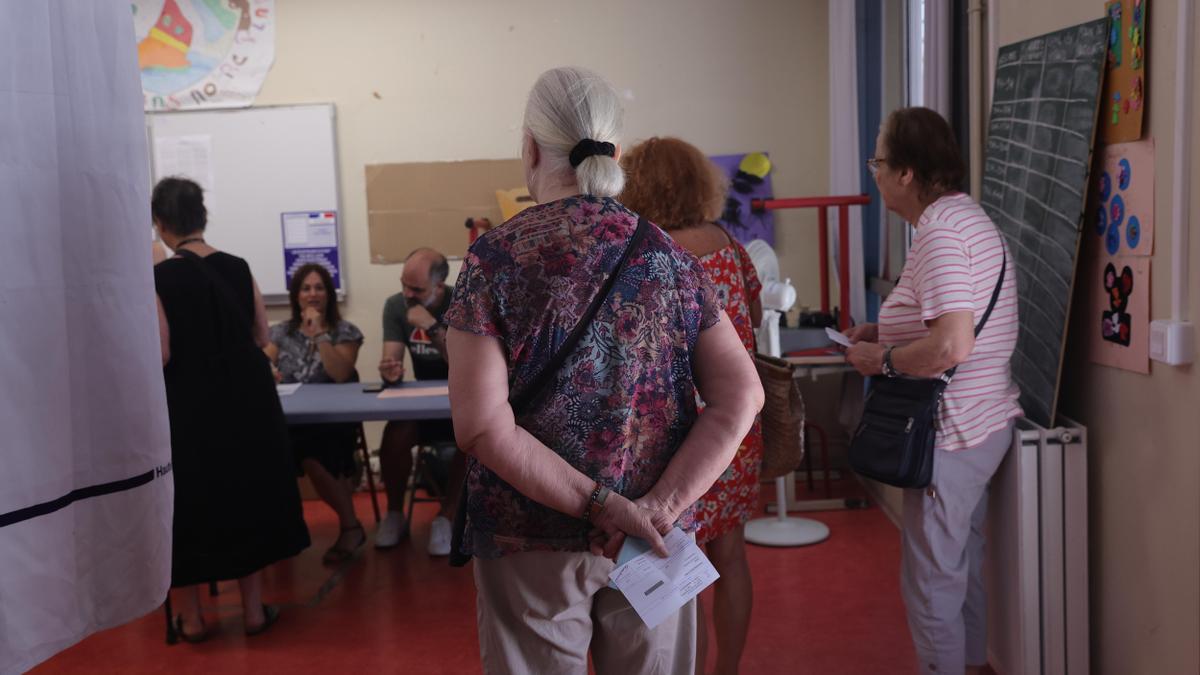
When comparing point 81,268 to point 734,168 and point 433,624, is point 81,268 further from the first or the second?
point 734,168

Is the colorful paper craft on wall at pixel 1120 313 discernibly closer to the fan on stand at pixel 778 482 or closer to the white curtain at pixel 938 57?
the white curtain at pixel 938 57

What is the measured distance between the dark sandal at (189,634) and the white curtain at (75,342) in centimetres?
254

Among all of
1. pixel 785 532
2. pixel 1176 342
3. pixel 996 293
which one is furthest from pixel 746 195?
pixel 1176 342

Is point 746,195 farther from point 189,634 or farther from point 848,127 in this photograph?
point 189,634

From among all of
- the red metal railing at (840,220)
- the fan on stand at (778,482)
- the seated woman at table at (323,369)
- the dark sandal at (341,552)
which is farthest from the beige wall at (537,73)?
the dark sandal at (341,552)

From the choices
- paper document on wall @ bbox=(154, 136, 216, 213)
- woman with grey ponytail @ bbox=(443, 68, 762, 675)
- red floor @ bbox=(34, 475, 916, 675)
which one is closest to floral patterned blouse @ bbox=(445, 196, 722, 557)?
woman with grey ponytail @ bbox=(443, 68, 762, 675)

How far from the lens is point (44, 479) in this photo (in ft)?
2.88

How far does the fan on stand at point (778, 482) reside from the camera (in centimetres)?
383

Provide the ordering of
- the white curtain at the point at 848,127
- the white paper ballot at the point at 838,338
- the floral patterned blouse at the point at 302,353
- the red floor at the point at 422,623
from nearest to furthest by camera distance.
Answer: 1. the white paper ballot at the point at 838,338
2. the red floor at the point at 422,623
3. the floral patterned blouse at the point at 302,353
4. the white curtain at the point at 848,127

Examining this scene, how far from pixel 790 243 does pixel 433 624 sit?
9.39ft

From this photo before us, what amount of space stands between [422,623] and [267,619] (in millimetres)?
540

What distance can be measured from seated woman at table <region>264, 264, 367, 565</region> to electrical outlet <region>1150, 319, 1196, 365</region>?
10.4ft

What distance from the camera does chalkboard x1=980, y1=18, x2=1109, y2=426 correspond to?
2299 millimetres

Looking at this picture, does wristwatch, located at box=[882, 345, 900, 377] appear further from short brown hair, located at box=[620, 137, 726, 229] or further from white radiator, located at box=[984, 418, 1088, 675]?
short brown hair, located at box=[620, 137, 726, 229]
